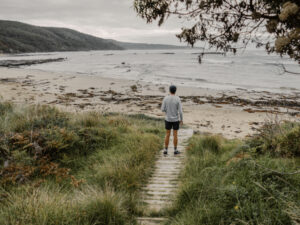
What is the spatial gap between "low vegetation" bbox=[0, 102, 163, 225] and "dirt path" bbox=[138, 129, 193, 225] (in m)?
0.20

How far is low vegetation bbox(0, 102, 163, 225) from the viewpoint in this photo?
3291 mm

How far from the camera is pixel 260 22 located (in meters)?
4.46

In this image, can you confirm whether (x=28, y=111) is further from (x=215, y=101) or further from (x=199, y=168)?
(x=215, y=101)

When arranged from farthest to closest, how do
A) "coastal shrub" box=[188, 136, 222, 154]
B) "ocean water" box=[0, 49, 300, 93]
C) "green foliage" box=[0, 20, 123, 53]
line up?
"green foliage" box=[0, 20, 123, 53] → "ocean water" box=[0, 49, 300, 93] → "coastal shrub" box=[188, 136, 222, 154]

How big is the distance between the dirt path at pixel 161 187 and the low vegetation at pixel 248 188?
10.2 inches

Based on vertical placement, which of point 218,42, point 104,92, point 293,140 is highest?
point 218,42

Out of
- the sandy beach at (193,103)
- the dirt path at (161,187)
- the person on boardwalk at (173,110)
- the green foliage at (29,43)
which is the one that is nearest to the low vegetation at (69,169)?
the dirt path at (161,187)

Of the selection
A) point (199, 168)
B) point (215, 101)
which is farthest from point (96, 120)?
point (215, 101)

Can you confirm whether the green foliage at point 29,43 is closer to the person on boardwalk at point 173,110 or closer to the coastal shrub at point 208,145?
the person on boardwalk at point 173,110

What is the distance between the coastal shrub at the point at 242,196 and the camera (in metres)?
3.06

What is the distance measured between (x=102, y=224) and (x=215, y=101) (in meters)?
16.7

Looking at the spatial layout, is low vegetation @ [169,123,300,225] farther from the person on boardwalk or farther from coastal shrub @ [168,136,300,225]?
the person on boardwalk

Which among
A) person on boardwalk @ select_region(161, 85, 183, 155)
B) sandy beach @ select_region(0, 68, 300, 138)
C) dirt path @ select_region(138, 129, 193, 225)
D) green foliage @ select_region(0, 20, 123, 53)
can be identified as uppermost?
green foliage @ select_region(0, 20, 123, 53)

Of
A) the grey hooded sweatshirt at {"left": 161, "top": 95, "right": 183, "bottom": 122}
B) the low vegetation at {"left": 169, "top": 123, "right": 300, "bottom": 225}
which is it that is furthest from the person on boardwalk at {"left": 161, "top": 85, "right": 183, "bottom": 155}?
the low vegetation at {"left": 169, "top": 123, "right": 300, "bottom": 225}
